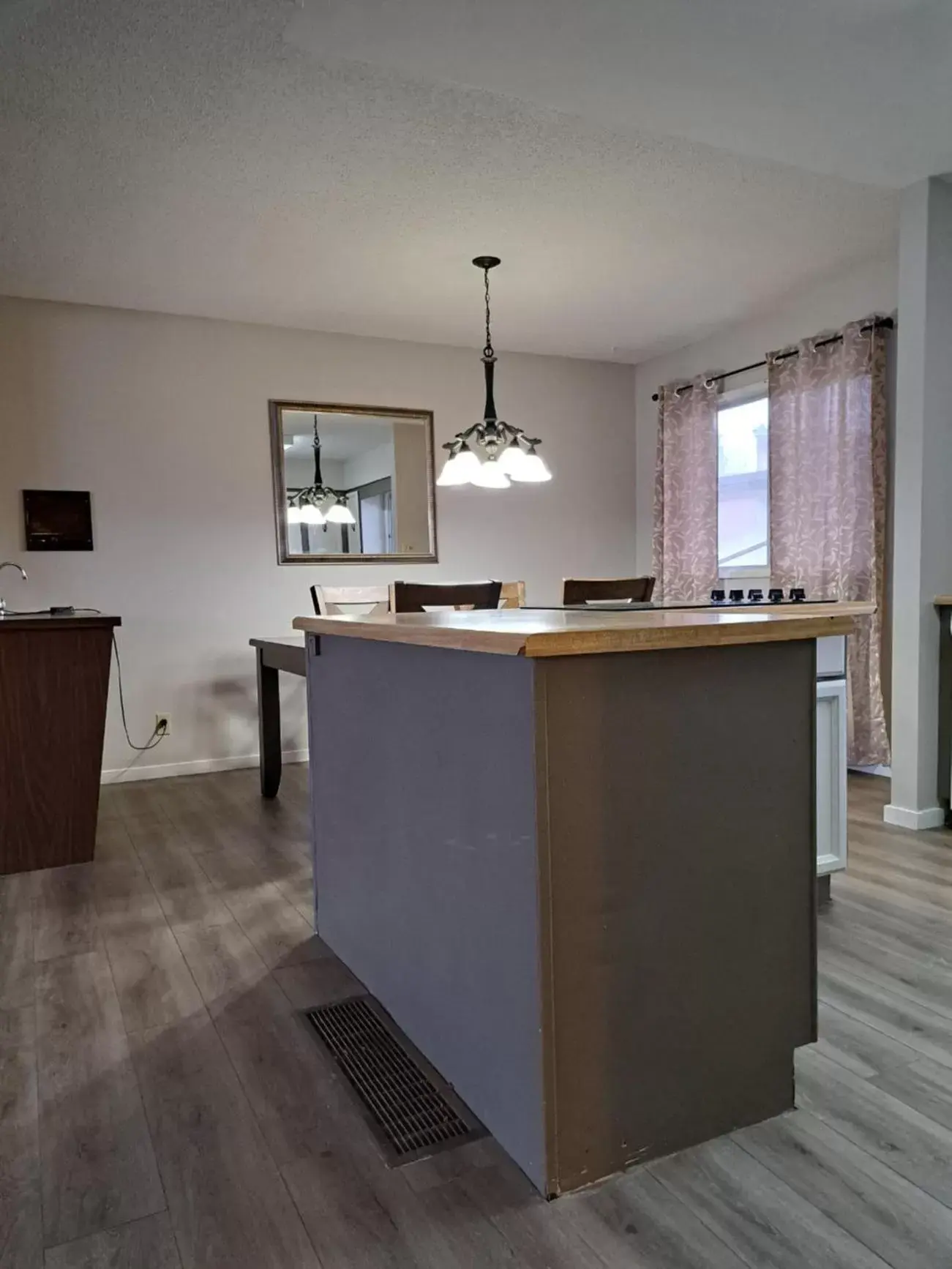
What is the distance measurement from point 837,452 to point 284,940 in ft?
10.7

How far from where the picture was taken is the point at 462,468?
135 inches

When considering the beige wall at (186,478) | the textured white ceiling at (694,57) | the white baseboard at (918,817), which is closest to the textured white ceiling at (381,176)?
the textured white ceiling at (694,57)

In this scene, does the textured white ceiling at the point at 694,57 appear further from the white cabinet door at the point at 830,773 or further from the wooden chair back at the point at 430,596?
the white cabinet door at the point at 830,773

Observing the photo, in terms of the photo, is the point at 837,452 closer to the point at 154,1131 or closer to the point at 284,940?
the point at 284,940

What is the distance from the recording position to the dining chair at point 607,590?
3424 millimetres

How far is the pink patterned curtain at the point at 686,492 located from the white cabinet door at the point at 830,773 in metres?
2.49

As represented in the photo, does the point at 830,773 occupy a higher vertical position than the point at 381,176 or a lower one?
lower

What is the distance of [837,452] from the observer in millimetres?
3908

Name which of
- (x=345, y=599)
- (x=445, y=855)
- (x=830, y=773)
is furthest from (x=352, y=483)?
(x=445, y=855)

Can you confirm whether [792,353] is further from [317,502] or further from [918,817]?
[317,502]

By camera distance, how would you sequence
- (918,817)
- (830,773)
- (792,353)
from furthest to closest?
(792,353)
(918,817)
(830,773)

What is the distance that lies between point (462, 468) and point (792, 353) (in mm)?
1945

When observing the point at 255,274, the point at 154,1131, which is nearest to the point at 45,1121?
the point at 154,1131

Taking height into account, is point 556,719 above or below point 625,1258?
above
